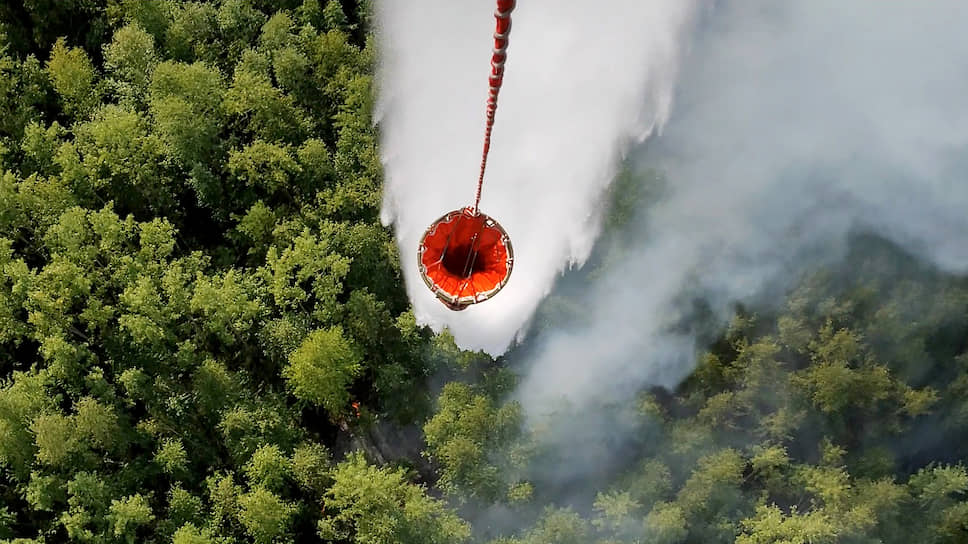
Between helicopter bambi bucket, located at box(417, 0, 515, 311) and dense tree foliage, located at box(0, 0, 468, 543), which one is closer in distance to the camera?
helicopter bambi bucket, located at box(417, 0, 515, 311)

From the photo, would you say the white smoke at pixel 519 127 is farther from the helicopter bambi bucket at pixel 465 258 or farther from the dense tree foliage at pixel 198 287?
the helicopter bambi bucket at pixel 465 258

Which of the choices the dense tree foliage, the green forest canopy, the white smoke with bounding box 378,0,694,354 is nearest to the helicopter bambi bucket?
the white smoke with bounding box 378,0,694,354

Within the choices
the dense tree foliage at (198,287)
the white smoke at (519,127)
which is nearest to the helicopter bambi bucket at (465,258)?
the white smoke at (519,127)

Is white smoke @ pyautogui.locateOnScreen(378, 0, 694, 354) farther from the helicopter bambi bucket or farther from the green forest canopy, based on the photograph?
the helicopter bambi bucket

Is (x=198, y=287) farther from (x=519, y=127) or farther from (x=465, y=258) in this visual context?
(x=519, y=127)

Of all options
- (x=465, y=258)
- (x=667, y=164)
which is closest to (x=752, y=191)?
(x=667, y=164)

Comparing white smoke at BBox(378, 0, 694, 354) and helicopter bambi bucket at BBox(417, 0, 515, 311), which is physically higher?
white smoke at BBox(378, 0, 694, 354)
